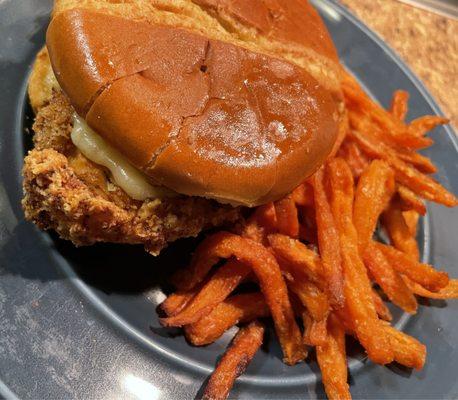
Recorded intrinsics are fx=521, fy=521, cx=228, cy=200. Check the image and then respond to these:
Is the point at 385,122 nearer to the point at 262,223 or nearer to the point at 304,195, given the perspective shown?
the point at 304,195

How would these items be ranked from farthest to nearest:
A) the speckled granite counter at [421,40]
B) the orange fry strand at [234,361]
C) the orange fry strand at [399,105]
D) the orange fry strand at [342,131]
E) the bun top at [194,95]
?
1. the speckled granite counter at [421,40]
2. the orange fry strand at [399,105]
3. the orange fry strand at [342,131]
4. the orange fry strand at [234,361]
5. the bun top at [194,95]

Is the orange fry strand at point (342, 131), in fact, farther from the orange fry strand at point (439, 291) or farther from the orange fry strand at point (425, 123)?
the orange fry strand at point (439, 291)

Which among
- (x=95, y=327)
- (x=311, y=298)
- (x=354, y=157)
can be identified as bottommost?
(x=95, y=327)

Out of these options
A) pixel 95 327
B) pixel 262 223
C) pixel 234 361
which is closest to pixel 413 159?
pixel 262 223

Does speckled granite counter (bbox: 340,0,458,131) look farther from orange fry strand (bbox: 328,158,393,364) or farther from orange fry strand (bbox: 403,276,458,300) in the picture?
orange fry strand (bbox: 328,158,393,364)

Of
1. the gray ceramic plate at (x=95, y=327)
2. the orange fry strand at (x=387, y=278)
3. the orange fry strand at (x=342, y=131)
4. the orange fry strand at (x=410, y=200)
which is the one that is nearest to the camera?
the gray ceramic plate at (x=95, y=327)

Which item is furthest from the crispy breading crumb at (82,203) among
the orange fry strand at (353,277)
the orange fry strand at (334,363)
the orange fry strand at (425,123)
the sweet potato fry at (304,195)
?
the orange fry strand at (425,123)
